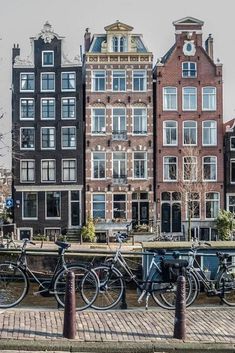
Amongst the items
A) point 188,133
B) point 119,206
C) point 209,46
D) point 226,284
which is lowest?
point 226,284

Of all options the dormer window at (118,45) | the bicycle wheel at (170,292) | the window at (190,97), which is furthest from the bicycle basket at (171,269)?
the dormer window at (118,45)

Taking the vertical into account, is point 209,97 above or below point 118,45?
below

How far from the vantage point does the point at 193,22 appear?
39.0 meters

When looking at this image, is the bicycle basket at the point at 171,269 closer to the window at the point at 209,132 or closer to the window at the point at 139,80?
the window at the point at 209,132

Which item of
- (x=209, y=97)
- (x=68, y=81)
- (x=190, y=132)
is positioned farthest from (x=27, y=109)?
(x=209, y=97)

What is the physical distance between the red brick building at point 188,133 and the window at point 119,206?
2415 mm

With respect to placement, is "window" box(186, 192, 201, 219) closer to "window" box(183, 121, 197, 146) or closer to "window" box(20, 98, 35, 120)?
"window" box(183, 121, 197, 146)

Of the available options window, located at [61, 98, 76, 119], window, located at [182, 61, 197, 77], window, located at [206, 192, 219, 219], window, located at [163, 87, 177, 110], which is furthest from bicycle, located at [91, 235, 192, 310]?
window, located at [182, 61, 197, 77]

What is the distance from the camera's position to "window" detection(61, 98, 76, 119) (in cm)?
3819

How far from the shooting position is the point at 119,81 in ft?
126

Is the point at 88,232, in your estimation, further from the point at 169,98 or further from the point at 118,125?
the point at 169,98

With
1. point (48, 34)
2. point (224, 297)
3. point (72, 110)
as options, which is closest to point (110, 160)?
point (72, 110)

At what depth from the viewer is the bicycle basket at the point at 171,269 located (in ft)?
27.8

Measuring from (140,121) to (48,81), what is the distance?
7.10 metres
